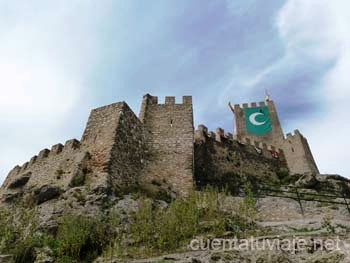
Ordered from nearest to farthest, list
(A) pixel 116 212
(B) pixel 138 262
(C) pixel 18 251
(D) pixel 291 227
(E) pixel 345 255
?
(E) pixel 345 255
(B) pixel 138 262
(C) pixel 18 251
(D) pixel 291 227
(A) pixel 116 212

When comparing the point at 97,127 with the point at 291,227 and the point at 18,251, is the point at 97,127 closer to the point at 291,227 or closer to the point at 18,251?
the point at 18,251

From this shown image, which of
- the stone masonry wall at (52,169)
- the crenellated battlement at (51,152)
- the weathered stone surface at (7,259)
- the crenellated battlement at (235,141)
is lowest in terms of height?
the weathered stone surface at (7,259)

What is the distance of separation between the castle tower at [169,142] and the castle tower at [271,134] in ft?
22.0

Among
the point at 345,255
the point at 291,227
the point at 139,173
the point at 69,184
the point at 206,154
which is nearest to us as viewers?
the point at 345,255

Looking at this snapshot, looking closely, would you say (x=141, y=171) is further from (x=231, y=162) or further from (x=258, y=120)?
(x=258, y=120)

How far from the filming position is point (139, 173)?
37.8 ft

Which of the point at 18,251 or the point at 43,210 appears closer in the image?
the point at 18,251

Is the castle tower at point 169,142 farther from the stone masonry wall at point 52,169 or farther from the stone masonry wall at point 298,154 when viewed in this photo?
the stone masonry wall at point 298,154

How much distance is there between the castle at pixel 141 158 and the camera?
10117mm

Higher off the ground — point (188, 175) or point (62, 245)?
point (188, 175)

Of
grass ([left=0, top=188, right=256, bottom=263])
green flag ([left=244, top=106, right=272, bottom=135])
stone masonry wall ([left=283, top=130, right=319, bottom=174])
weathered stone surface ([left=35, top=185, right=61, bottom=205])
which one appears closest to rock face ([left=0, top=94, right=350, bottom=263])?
weathered stone surface ([left=35, top=185, right=61, bottom=205])

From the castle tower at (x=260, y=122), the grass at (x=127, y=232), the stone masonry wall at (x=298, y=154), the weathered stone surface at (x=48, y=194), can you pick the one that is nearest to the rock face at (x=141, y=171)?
the weathered stone surface at (x=48, y=194)

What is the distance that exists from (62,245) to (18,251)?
913 millimetres

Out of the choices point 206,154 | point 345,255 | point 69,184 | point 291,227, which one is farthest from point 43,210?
point 206,154
